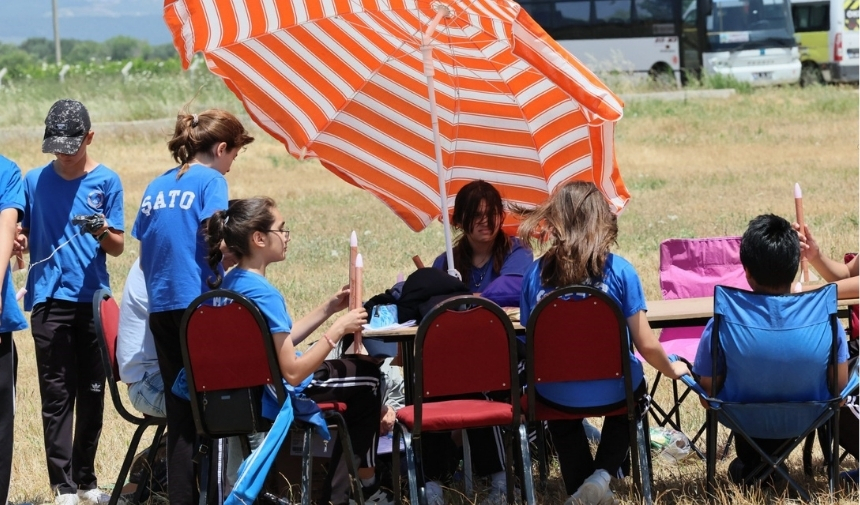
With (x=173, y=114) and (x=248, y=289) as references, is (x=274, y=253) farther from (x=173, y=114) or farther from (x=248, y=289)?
(x=173, y=114)

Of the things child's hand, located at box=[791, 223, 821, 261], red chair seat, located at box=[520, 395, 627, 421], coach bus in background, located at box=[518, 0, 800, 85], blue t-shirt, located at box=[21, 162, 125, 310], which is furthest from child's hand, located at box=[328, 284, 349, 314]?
coach bus in background, located at box=[518, 0, 800, 85]

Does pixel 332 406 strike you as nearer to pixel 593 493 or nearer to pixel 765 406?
pixel 593 493

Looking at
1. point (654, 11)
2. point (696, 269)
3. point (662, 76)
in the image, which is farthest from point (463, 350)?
point (654, 11)

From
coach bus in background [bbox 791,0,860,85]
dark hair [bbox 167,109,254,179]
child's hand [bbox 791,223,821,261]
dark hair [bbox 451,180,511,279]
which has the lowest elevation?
child's hand [bbox 791,223,821,261]

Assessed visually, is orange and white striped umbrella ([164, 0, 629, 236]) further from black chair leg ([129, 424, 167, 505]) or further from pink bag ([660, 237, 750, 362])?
black chair leg ([129, 424, 167, 505])

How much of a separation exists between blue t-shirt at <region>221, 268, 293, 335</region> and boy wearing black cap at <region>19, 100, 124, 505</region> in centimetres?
99

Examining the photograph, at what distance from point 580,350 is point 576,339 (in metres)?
0.04

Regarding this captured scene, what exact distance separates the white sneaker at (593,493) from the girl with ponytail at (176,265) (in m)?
1.41

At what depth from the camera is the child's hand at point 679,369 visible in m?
4.23

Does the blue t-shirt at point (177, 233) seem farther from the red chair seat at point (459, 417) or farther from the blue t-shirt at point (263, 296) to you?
the red chair seat at point (459, 417)

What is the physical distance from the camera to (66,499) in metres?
4.88

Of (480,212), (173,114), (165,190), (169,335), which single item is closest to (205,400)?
(169,335)

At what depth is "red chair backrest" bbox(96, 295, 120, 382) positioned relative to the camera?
15.0 ft

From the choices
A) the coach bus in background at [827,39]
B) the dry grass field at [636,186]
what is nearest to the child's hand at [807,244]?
the dry grass field at [636,186]
